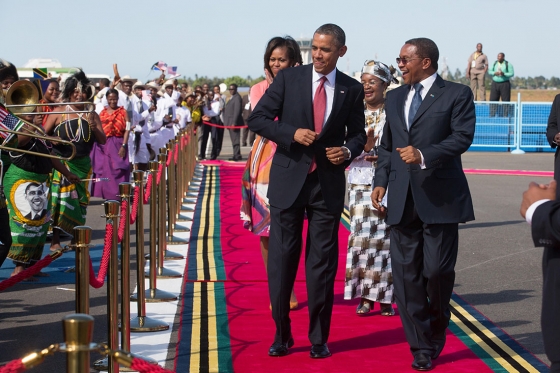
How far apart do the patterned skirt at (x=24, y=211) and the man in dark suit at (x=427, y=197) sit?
13.6ft

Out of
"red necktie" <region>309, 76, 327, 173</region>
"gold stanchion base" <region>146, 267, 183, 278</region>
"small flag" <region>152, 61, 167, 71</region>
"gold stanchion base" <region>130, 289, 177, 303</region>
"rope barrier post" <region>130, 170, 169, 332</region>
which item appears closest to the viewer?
"red necktie" <region>309, 76, 327, 173</region>

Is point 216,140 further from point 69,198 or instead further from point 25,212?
point 25,212

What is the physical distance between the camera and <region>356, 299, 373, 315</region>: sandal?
7656 millimetres

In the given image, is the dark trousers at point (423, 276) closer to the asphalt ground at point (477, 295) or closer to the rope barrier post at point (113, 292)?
the asphalt ground at point (477, 295)

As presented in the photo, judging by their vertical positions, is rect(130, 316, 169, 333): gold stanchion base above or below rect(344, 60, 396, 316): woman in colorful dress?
below

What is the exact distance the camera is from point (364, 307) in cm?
768

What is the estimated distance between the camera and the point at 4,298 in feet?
27.3

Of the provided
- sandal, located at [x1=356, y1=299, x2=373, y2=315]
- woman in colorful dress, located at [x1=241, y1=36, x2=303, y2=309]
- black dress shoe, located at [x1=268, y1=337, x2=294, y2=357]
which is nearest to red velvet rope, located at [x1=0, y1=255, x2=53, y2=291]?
black dress shoe, located at [x1=268, y1=337, x2=294, y2=357]

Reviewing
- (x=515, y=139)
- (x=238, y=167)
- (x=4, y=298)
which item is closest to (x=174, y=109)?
(x=238, y=167)

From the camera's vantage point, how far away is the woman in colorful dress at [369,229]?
7.63 m

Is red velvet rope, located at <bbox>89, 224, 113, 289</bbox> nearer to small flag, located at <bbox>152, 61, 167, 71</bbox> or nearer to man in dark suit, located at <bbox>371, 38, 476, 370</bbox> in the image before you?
man in dark suit, located at <bbox>371, 38, 476, 370</bbox>

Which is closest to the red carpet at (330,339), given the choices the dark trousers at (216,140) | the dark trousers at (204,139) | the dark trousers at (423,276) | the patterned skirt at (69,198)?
the dark trousers at (423,276)

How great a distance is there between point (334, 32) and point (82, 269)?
259 centimetres

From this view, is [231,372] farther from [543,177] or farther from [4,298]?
[543,177]
